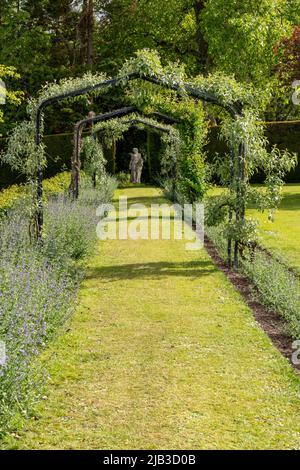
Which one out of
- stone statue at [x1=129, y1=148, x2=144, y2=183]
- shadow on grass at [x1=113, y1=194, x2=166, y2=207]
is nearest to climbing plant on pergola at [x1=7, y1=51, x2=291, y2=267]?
shadow on grass at [x1=113, y1=194, x2=166, y2=207]

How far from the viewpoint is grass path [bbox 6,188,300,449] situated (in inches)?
182

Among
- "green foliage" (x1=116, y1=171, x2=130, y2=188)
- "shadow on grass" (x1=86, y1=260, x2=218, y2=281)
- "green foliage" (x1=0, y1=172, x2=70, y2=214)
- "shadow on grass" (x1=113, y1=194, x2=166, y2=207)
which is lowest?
"shadow on grass" (x1=86, y1=260, x2=218, y2=281)

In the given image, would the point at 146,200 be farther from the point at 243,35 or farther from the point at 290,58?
the point at 290,58

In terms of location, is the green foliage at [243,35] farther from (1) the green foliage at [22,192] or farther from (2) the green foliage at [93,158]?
(1) the green foliage at [22,192]

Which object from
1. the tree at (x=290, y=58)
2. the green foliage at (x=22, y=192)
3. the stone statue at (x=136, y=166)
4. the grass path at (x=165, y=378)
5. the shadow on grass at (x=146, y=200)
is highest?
the tree at (x=290, y=58)

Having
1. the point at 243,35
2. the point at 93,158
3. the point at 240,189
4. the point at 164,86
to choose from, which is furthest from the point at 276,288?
the point at 243,35

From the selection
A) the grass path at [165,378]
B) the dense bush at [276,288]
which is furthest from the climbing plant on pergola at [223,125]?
the grass path at [165,378]

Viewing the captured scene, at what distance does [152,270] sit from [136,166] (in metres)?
20.1

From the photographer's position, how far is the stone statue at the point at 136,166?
30.2 metres

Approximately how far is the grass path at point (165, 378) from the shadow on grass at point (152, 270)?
36.0 inches

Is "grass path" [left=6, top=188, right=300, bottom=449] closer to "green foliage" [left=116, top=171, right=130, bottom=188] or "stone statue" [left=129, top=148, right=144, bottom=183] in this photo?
"stone statue" [left=129, top=148, right=144, bottom=183]

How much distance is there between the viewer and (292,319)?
7207 millimetres

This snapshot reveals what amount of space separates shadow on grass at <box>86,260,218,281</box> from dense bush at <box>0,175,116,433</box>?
0.47m
